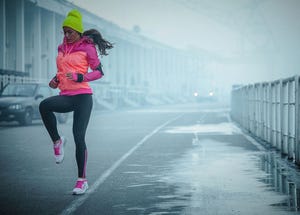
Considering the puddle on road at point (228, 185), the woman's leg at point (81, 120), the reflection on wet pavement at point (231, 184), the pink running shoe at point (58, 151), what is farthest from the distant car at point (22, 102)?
the woman's leg at point (81, 120)

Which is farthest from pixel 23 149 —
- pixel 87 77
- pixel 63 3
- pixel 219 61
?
pixel 219 61

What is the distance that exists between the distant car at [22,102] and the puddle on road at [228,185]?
1259 cm

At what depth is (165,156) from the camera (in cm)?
1260

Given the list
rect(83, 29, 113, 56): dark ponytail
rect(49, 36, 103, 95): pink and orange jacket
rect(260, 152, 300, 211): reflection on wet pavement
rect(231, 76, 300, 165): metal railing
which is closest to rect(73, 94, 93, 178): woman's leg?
rect(49, 36, 103, 95): pink and orange jacket

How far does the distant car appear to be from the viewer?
78.5 feet

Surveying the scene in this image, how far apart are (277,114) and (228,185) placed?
6460 millimetres

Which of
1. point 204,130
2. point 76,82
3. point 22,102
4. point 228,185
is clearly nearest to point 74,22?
point 76,82

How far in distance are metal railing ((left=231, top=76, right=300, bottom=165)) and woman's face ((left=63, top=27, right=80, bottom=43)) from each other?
535 cm

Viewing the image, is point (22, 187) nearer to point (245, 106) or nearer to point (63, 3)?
point (245, 106)

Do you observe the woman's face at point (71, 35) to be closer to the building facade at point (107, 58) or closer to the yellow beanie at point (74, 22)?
the yellow beanie at point (74, 22)

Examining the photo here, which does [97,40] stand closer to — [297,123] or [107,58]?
[297,123]

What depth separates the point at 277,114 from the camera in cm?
1459

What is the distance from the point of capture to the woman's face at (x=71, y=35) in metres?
7.50

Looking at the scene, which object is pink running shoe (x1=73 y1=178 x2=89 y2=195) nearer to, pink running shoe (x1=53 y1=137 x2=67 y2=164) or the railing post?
pink running shoe (x1=53 y1=137 x2=67 y2=164)
